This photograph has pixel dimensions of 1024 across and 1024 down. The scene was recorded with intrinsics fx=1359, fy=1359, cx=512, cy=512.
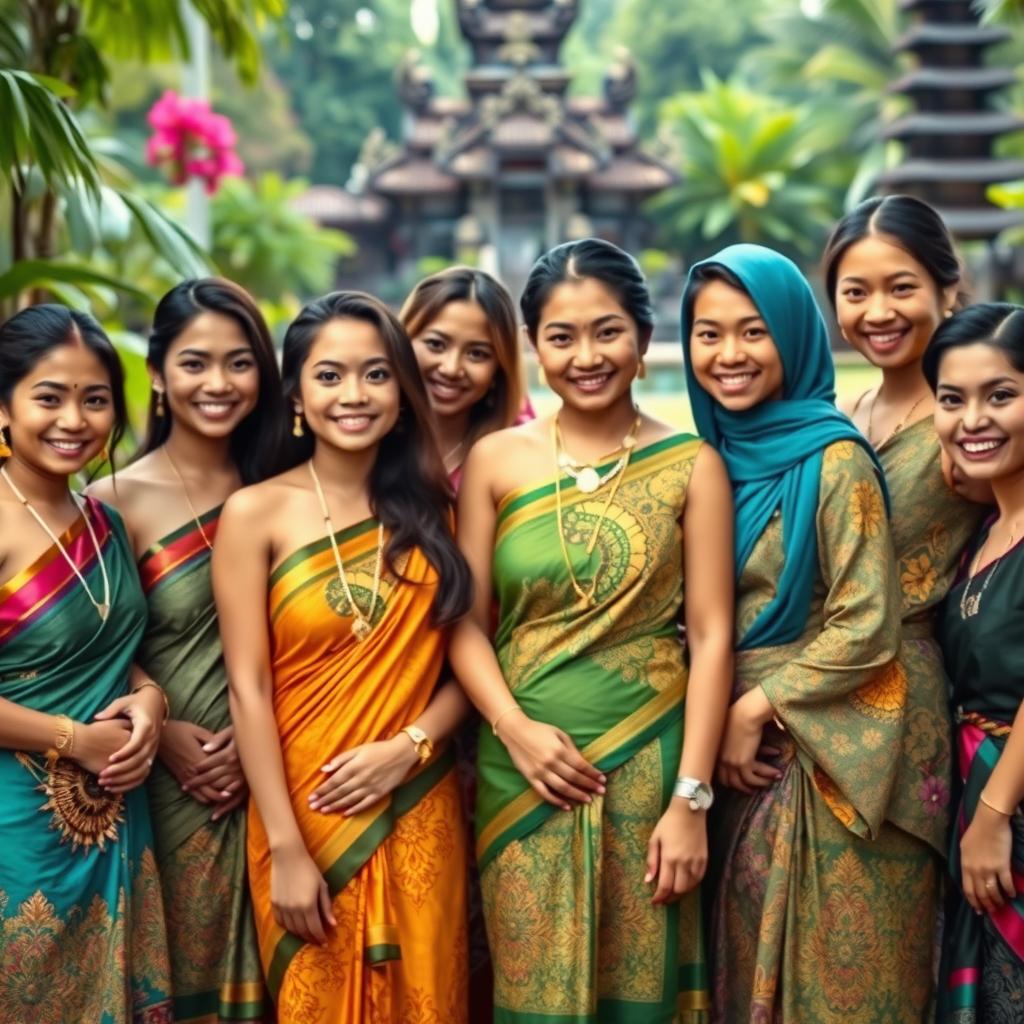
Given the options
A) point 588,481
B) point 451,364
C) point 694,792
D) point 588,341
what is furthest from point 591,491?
point 451,364

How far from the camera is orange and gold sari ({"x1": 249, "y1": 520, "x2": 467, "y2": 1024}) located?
259cm

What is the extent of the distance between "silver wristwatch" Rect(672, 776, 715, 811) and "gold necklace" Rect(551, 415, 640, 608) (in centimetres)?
38

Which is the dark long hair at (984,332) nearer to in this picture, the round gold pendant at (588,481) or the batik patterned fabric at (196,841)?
the round gold pendant at (588,481)

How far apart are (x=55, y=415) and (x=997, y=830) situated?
1948 mm

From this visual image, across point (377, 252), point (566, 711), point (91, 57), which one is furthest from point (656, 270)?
point (566, 711)

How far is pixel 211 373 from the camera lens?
282 centimetres

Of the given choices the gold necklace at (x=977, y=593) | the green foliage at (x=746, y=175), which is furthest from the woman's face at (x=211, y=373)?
the green foliage at (x=746, y=175)

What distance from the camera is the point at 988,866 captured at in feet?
8.31

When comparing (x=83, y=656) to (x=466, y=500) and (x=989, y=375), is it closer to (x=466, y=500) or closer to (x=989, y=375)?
(x=466, y=500)

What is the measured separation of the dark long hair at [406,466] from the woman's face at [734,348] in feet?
1.94

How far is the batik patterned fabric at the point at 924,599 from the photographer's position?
2.67 m

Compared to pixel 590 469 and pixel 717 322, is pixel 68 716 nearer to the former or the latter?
pixel 590 469

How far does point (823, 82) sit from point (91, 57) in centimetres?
3128

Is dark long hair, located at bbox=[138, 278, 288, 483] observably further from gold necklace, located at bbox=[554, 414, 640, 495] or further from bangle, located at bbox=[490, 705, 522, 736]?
bangle, located at bbox=[490, 705, 522, 736]
